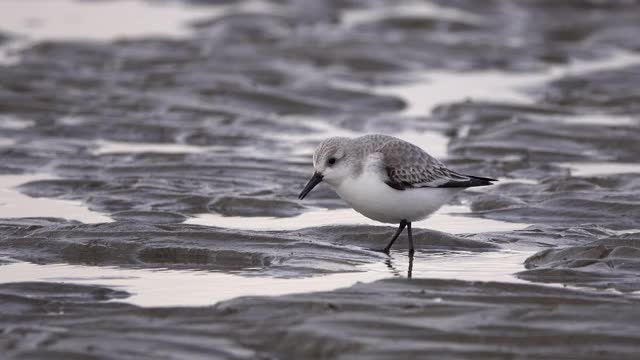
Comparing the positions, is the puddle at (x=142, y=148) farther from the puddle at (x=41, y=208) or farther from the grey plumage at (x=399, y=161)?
the grey plumage at (x=399, y=161)

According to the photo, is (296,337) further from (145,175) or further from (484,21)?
(484,21)

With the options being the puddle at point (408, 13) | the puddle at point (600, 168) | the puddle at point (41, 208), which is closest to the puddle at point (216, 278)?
the puddle at point (41, 208)

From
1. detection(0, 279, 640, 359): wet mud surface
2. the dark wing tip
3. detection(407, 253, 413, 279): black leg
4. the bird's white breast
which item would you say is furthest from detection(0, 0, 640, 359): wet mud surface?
the dark wing tip

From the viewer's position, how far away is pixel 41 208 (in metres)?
10.7

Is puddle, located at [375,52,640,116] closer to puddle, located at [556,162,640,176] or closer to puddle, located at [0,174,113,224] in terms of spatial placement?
puddle, located at [556,162,640,176]

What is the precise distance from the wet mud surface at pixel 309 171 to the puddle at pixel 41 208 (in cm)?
13

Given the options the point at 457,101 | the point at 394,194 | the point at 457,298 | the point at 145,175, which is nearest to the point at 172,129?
the point at 145,175

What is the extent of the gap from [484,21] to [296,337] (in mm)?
17496

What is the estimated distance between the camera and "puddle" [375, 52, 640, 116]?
16.5 m

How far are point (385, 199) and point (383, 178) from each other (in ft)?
0.50

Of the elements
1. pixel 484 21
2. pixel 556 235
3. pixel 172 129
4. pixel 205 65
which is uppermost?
pixel 484 21

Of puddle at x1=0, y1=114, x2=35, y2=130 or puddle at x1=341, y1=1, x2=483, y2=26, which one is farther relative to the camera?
puddle at x1=341, y1=1, x2=483, y2=26

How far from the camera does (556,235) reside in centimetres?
974

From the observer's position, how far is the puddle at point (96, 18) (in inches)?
827
